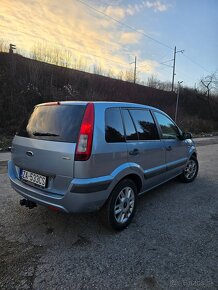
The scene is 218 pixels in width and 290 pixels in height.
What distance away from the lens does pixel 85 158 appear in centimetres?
280

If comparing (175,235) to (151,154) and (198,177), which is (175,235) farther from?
(198,177)

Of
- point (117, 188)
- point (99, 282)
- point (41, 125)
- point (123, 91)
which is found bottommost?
point (99, 282)

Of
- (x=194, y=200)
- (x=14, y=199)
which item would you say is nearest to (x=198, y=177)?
(x=194, y=200)

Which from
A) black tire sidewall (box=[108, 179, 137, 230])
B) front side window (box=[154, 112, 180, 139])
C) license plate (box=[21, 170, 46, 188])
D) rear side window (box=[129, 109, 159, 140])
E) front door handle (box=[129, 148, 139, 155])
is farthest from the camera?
front side window (box=[154, 112, 180, 139])

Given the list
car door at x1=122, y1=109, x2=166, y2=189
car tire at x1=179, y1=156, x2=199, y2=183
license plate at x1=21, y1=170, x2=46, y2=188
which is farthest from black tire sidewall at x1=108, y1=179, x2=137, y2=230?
car tire at x1=179, y1=156, x2=199, y2=183

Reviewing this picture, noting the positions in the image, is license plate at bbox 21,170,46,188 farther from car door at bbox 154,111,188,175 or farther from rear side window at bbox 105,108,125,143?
car door at bbox 154,111,188,175

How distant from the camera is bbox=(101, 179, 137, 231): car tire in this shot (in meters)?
3.20

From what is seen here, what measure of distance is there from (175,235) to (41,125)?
2.32m

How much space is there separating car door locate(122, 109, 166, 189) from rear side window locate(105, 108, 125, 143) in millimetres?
126

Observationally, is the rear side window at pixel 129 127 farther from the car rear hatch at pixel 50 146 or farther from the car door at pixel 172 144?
the car door at pixel 172 144

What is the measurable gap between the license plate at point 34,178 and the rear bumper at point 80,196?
3.5 inches

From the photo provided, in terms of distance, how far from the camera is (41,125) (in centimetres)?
326

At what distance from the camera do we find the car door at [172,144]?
14.6 feet

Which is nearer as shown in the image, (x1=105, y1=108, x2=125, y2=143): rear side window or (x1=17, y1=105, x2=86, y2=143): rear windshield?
(x1=17, y1=105, x2=86, y2=143): rear windshield
